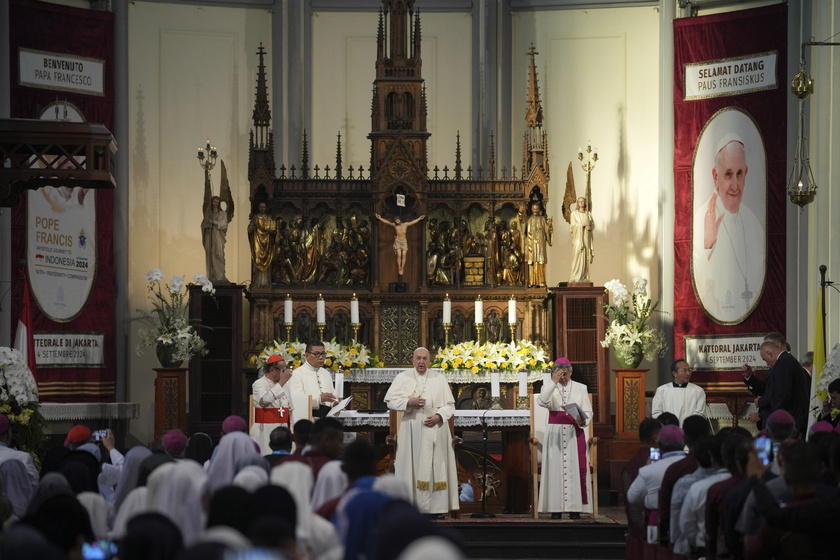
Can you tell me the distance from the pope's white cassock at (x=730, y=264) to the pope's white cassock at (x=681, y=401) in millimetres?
2706

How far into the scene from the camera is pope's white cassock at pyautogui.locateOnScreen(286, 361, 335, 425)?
14539 millimetres

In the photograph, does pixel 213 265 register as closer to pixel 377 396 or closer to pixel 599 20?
pixel 377 396

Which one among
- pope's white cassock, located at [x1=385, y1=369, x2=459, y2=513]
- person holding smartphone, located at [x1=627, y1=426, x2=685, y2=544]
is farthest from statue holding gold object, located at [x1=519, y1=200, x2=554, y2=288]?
person holding smartphone, located at [x1=627, y1=426, x2=685, y2=544]

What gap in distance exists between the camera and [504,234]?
17.6 meters

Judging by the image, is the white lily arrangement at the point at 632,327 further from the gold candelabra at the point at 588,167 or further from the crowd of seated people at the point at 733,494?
the crowd of seated people at the point at 733,494

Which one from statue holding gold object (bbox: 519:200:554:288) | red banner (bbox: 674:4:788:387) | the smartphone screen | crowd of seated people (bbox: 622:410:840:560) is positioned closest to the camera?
crowd of seated people (bbox: 622:410:840:560)

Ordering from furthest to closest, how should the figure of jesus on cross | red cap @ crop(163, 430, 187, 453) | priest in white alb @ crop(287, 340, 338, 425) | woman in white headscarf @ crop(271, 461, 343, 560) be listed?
1. the figure of jesus on cross
2. priest in white alb @ crop(287, 340, 338, 425)
3. red cap @ crop(163, 430, 187, 453)
4. woman in white headscarf @ crop(271, 461, 343, 560)

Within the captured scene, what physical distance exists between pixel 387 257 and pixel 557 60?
15.1 ft

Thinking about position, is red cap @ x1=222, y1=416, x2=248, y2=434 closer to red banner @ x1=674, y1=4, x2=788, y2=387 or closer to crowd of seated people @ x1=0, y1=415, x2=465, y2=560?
crowd of seated people @ x1=0, y1=415, x2=465, y2=560

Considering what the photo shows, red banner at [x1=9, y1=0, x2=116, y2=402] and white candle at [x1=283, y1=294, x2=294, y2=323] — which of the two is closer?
white candle at [x1=283, y1=294, x2=294, y2=323]

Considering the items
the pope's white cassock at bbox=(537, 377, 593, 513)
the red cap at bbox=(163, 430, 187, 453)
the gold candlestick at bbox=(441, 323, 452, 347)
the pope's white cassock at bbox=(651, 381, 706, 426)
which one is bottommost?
the pope's white cassock at bbox=(537, 377, 593, 513)

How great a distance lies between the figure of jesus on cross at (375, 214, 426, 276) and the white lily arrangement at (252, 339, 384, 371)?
1365 mm

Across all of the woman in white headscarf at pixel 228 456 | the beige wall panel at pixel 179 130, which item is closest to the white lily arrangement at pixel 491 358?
the beige wall panel at pixel 179 130

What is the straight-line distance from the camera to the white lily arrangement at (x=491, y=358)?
53.3 ft
